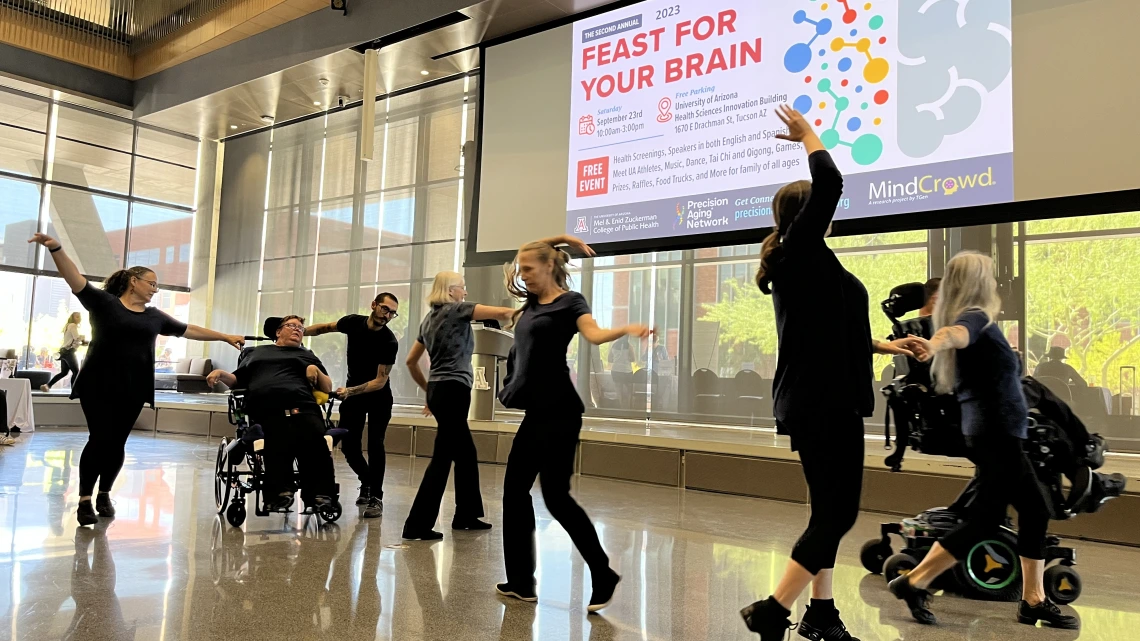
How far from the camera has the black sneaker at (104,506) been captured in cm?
430

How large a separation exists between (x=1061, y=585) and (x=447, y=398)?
2792 millimetres

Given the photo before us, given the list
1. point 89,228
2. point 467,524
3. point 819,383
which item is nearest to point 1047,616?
point 819,383

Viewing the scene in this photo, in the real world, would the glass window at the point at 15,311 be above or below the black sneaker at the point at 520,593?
above

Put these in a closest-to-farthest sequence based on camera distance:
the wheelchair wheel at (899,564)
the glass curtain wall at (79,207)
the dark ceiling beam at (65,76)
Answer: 1. the wheelchair wheel at (899,564)
2. the dark ceiling beam at (65,76)
3. the glass curtain wall at (79,207)

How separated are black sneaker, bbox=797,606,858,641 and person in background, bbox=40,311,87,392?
12.7 m

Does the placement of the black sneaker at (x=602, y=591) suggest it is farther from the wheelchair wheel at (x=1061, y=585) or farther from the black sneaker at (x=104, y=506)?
the black sneaker at (x=104, y=506)

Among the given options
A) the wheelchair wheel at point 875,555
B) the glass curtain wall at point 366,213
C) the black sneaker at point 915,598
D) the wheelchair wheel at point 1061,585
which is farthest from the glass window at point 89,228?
the wheelchair wheel at point 1061,585

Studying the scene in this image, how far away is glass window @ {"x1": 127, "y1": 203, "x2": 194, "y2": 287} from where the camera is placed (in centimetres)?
1494

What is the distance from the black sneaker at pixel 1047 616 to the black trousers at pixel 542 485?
4.91 ft

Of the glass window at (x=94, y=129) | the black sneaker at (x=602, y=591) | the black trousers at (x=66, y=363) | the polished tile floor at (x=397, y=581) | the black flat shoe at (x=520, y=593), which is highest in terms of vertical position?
the glass window at (x=94, y=129)

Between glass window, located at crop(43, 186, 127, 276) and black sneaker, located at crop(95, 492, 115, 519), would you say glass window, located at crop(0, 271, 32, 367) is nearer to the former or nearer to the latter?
glass window, located at crop(43, 186, 127, 276)


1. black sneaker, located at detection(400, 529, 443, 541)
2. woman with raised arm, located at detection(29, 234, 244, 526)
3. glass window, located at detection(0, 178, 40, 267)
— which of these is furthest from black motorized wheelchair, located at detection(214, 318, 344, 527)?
glass window, located at detection(0, 178, 40, 267)

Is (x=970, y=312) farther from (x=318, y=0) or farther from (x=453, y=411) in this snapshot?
(x=318, y=0)

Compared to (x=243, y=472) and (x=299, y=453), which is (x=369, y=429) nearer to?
(x=299, y=453)
